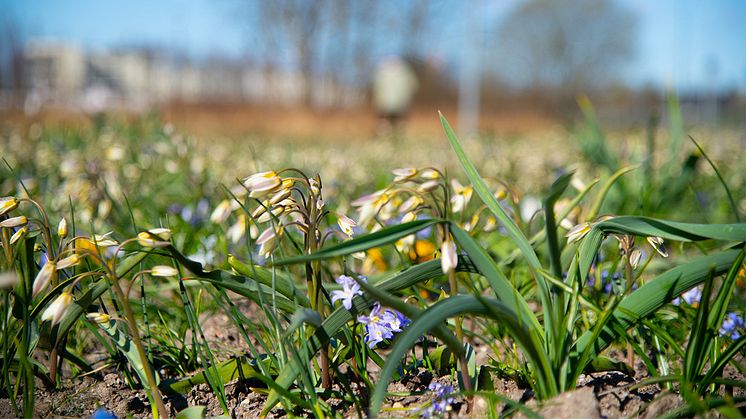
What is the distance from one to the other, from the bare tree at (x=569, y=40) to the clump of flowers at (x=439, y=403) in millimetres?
33991

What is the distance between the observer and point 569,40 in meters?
36.9

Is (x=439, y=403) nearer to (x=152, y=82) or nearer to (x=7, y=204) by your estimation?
(x=7, y=204)

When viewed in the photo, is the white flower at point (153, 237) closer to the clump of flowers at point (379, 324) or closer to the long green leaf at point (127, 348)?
the long green leaf at point (127, 348)

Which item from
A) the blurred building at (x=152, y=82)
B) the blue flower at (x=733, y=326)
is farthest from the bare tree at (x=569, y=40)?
the blue flower at (x=733, y=326)

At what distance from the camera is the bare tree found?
1380 inches

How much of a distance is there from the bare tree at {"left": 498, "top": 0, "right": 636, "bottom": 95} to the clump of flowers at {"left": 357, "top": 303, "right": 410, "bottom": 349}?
3393 centimetres

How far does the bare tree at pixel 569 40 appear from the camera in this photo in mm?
35062

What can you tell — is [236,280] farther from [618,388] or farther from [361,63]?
[361,63]

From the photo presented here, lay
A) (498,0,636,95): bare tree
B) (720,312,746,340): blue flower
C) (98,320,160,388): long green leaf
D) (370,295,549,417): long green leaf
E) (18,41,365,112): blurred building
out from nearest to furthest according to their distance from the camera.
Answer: (370,295,549,417): long green leaf, (98,320,160,388): long green leaf, (720,312,746,340): blue flower, (18,41,365,112): blurred building, (498,0,636,95): bare tree

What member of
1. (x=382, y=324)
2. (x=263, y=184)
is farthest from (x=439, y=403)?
(x=263, y=184)

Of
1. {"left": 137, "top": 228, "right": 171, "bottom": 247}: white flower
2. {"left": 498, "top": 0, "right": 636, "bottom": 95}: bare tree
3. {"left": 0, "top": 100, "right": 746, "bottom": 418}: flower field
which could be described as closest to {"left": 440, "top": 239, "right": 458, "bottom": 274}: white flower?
{"left": 0, "top": 100, "right": 746, "bottom": 418}: flower field

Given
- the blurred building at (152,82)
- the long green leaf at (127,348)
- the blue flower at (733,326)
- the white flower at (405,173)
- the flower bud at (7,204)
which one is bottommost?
the blurred building at (152,82)

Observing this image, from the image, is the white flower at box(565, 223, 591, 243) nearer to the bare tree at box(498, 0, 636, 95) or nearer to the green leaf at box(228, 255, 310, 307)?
the green leaf at box(228, 255, 310, 307)

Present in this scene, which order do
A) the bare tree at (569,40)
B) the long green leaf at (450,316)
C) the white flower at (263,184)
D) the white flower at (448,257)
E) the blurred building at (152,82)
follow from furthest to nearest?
the bare tree at (569,40), the blurred building at (152,82), the white flower at (263,184), the white flower at (448,257), the long green leaf at (450,316)
